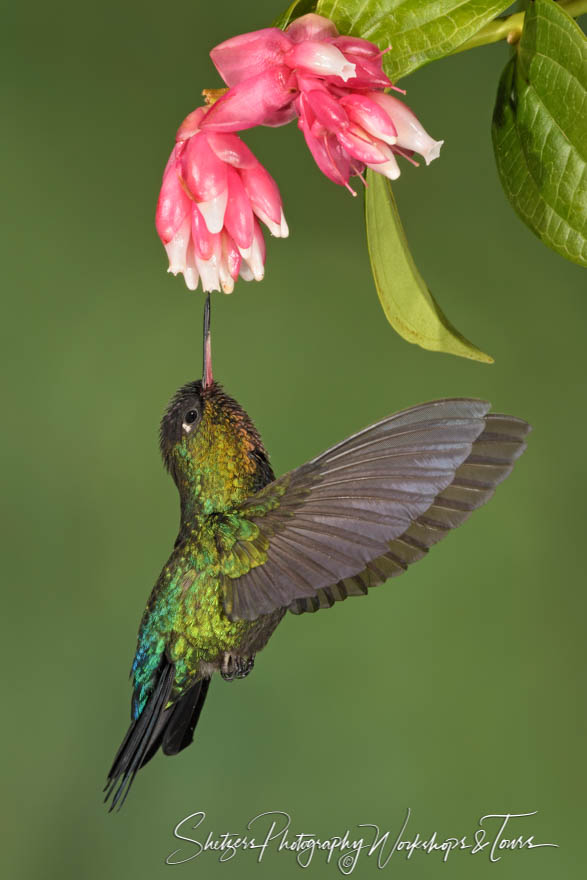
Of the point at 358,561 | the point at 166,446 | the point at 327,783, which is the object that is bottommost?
the point at 327,783

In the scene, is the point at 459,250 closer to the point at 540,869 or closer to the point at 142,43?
the point at 142,43

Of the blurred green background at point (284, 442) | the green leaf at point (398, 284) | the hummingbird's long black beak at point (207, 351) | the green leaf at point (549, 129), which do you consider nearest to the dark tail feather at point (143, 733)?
the hummingbird's long black beak at point (207, 351)

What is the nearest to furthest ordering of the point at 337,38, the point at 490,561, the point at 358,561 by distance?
the point at 337,38 < the point at 358,561 < the point at 490,561

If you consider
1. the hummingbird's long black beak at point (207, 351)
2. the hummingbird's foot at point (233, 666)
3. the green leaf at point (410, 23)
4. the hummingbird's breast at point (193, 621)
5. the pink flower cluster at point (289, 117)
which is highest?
the green leaf at point (410, 23)

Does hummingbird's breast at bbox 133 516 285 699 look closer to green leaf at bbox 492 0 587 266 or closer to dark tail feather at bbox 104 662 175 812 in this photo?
dark tail feather at bbox 104 662 175 812

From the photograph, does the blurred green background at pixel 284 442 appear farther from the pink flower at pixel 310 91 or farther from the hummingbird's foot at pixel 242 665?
the pink flower at pixel 310 91

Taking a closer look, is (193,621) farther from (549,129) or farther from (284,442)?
(284,442)

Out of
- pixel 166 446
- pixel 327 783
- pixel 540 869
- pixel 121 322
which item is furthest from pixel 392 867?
pixel 166 446
